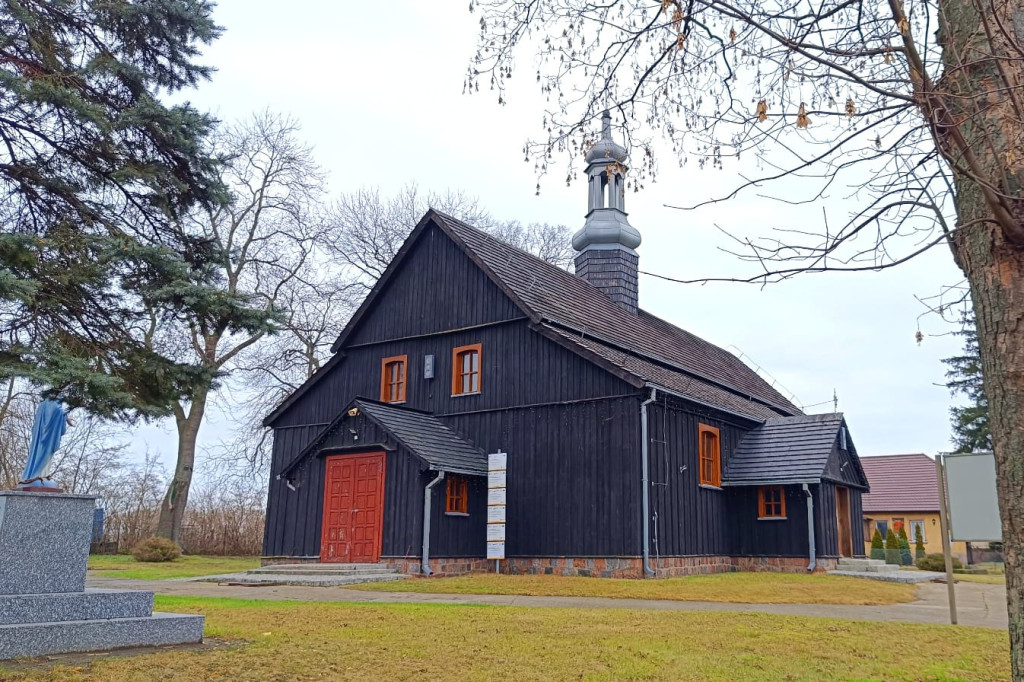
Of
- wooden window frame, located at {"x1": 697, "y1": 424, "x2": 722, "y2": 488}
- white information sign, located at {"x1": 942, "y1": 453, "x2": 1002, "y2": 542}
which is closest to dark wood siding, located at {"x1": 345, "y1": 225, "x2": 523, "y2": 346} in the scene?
wooden window frame, located at {"x1": 697, "y1": 424, "x2": 722, "y2": 488}

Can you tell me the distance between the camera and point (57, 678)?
5559mm

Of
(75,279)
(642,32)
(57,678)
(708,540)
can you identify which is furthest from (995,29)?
(708,540)

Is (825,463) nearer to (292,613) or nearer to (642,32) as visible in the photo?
(292,613)

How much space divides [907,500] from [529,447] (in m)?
28.0

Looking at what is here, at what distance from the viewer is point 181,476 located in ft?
99.3

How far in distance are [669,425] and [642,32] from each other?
1346 centimetres

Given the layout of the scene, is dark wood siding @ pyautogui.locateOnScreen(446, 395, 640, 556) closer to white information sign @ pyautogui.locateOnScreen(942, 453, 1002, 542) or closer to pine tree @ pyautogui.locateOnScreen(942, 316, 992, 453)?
white information sign @ pyautogui.locateOnScreen(942, 453, 1002, 542)

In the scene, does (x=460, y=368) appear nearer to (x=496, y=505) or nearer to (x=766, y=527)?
(x=496, y=505)

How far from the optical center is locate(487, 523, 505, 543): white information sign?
1744cm

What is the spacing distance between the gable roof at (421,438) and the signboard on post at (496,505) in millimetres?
411

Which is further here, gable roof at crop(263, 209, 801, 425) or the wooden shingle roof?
the wooden shingle roof

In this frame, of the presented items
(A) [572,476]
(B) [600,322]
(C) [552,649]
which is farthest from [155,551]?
(C) [552,649]

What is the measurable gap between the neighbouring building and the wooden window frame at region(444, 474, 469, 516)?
26.0 m

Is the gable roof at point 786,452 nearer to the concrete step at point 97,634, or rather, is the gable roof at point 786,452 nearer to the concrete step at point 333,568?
the concrete step at point 333,568
